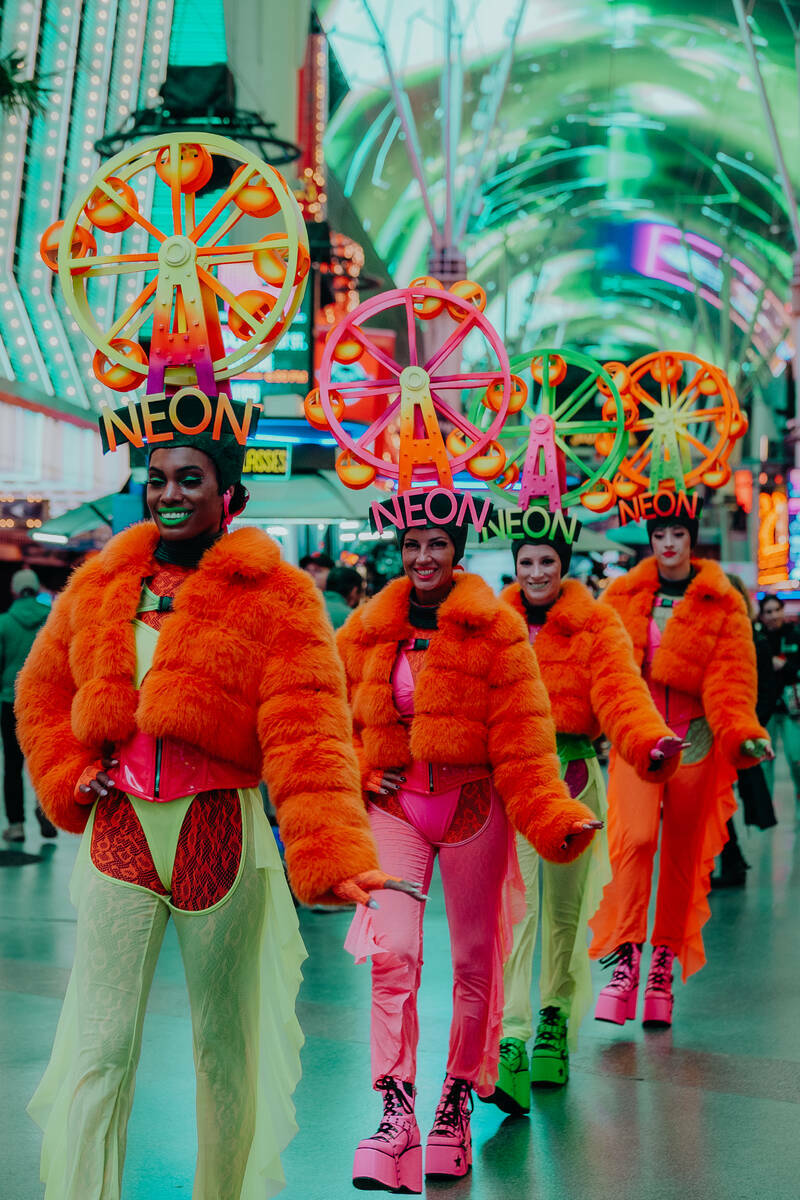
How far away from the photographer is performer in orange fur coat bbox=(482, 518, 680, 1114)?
5945mm

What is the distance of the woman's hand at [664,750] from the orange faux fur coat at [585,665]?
0.83ft

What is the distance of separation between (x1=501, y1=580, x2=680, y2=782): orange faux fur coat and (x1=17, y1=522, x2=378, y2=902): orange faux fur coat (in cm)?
220

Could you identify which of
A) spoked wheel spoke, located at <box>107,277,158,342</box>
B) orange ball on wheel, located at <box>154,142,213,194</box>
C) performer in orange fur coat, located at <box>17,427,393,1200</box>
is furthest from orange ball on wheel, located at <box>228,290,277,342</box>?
performer in orange fur coat, located at <box>17,427,393,1200</box>

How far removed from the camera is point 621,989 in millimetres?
6699

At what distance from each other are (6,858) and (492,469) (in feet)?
20.2

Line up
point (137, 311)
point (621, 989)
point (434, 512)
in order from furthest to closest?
point (621, 989) < point (434, 512) < point (137, 311)

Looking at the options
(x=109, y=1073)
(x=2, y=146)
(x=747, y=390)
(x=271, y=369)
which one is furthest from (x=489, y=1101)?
(x=747, y=390)

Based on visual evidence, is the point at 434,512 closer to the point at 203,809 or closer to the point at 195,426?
the point at 195,426

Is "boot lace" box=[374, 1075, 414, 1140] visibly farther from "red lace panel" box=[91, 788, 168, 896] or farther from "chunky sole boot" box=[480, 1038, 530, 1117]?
"red lace panel" box=[91, 788, 168, 896]

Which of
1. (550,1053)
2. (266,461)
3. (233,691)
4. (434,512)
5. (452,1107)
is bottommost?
(550,1053)

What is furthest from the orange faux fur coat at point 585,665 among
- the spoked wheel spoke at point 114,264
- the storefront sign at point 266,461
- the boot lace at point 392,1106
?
the storefront sign at point 266,461

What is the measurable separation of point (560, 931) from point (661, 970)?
3.23 ft

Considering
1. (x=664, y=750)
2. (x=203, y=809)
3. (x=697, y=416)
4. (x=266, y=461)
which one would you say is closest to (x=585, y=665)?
(x=664, y=750)

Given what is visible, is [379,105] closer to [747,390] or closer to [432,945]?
[747,390]
